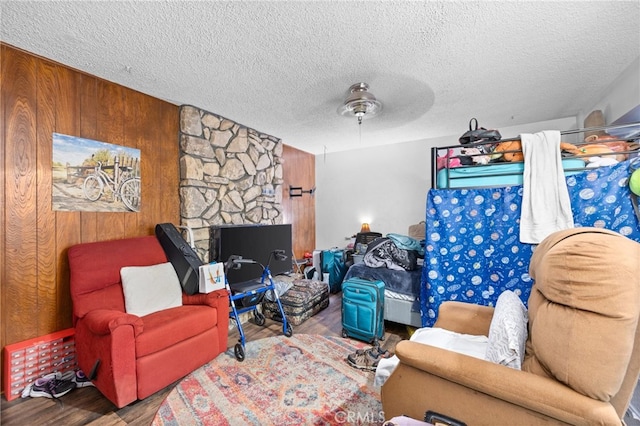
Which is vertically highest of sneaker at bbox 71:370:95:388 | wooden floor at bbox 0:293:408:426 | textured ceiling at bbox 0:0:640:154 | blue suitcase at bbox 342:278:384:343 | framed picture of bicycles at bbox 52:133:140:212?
textured ceiling at bbox 0:0:640:154

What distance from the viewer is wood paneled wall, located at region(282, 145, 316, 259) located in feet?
15.2

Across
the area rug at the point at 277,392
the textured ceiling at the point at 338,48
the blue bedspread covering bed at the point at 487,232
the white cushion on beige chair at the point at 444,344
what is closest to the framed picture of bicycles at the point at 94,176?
the textured ceiling at the point at 338,48

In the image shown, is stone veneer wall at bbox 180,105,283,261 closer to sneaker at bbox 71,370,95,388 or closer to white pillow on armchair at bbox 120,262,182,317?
white pillow on armchair at bbox 120,262,182,317

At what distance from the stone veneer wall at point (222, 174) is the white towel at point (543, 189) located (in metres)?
3.07

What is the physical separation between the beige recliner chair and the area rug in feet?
2.43

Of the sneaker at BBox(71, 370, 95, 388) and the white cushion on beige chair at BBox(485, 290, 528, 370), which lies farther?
the sneaker at BBox(71, 370, 95, 388)

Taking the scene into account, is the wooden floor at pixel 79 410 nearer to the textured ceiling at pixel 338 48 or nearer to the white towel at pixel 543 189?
the textured ceiling at pixel 338 48

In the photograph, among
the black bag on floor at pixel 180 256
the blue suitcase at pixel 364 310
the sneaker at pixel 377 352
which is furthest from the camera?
the blue suitcase at pixel 364 310

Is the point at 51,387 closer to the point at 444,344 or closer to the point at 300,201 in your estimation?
the point at 444,344

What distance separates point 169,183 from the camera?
2832 millimetres

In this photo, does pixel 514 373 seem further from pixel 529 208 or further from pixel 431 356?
pixel 529 208

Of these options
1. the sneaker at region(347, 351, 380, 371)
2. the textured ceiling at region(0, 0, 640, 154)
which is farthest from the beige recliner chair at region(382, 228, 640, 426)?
the textured ceiling at region(0, 0, 640, 154)

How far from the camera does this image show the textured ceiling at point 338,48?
5.15 feet

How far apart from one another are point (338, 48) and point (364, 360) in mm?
2561
